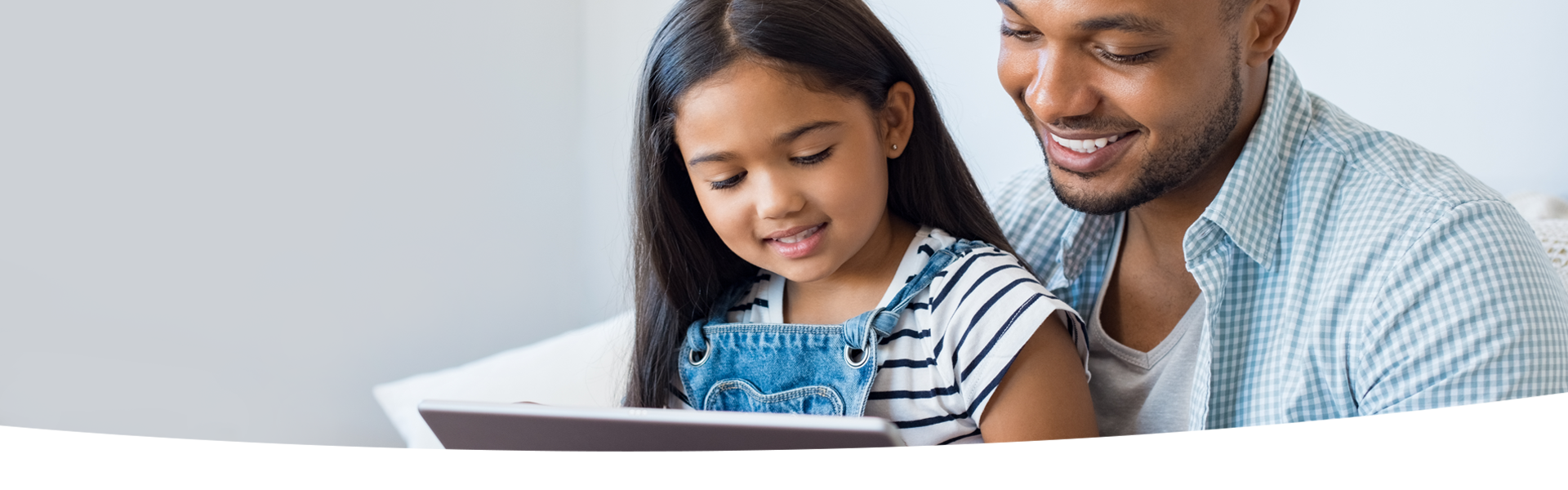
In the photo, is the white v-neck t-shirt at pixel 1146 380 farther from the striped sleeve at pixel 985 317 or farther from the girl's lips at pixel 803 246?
the girl's lips at pixel 803 246

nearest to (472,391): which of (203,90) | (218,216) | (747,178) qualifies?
(218,216)

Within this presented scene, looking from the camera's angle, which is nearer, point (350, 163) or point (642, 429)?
point (642, 429)

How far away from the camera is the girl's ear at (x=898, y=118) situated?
2.92ft

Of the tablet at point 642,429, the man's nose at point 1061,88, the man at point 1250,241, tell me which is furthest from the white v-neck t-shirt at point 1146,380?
the tablet at point 642,429

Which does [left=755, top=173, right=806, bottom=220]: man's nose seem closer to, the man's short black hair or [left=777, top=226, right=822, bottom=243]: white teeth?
[left=777, top=226, right=822, bottom=243]: white teeth

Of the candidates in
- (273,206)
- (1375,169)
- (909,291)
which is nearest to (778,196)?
(909,291)

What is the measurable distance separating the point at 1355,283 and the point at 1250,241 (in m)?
0.10

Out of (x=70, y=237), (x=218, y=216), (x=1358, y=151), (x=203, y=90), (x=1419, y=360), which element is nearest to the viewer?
(x=1419, y=360)

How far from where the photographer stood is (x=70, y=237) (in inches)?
47.2

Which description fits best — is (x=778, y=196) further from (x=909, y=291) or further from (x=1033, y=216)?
(x=1033, y=216)

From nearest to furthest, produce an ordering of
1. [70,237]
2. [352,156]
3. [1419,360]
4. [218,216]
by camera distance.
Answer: [1419,360], [70,237], [218,216], [352,156]

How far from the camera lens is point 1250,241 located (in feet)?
2.90
